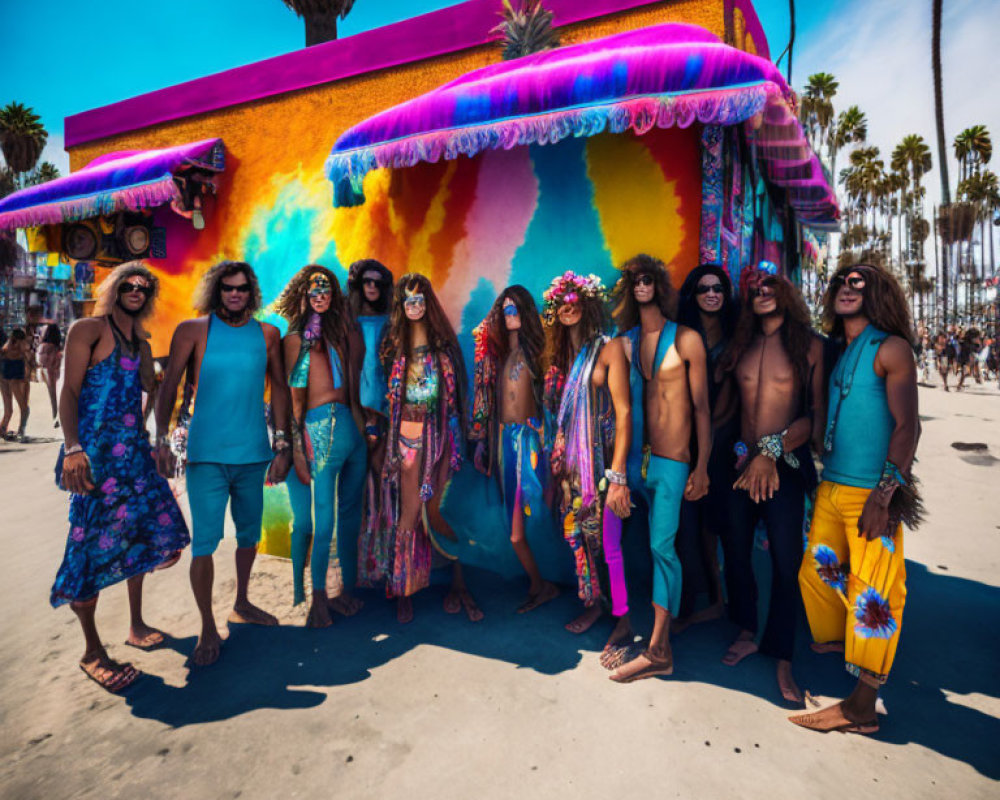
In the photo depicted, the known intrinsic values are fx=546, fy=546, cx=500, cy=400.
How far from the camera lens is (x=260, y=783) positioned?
7.11 feet

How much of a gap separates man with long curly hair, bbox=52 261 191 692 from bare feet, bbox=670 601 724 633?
3.02m

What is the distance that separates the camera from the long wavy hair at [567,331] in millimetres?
3303

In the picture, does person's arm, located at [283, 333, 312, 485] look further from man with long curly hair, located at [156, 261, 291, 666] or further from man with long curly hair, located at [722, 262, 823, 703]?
man with long curly hair, located at [722, 262, 823, 703]

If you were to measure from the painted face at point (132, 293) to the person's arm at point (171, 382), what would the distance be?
0.80 ft

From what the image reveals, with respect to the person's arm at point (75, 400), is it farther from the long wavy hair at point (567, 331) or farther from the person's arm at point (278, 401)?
the long wavy hair at point (567, 331)

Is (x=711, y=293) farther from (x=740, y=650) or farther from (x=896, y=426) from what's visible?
(x=740, y=650)

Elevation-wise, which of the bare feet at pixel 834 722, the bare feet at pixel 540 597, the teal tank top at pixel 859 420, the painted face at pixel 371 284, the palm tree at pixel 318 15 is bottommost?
the bare feet at pixel 834 722

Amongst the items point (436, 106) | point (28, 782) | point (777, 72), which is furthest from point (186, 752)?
point (777, 72)

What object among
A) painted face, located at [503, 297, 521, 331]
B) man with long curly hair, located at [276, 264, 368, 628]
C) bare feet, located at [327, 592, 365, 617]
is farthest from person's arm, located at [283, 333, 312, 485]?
painted face, located at [503, 297, 521, 331]

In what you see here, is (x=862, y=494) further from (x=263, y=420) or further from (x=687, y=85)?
(x=263, y=420)

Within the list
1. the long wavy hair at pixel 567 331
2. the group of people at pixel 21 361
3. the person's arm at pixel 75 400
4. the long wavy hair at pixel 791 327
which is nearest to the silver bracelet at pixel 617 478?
the long wavy hair at pixel 567 331

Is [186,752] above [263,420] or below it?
below

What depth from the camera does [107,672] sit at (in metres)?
2.87

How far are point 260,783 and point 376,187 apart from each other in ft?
13.1
